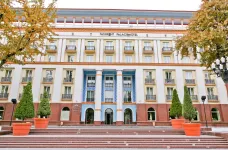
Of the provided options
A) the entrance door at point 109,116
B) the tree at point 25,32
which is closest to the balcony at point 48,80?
the entrance door at point 109,116

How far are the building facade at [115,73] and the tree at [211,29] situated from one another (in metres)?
15.8

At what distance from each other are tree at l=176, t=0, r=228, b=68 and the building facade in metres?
15.8

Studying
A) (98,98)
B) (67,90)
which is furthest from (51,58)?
(98,98)

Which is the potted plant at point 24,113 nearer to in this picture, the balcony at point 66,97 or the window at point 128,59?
the balcony at point 66,97

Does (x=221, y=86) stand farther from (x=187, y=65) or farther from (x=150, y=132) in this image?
(x=150, y=132)

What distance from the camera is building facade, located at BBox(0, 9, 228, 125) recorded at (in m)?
28.8

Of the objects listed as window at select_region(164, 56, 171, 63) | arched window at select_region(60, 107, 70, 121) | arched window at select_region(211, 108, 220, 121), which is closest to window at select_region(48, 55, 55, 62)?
arched window at select_region(60, 107, 70, 121)

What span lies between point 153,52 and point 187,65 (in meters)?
6.31

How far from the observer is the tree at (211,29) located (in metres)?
12.0

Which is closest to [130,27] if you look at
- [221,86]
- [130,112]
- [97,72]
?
[97,72]

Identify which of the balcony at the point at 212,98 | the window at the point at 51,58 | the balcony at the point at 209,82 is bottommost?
the balcony at the point at 212,98

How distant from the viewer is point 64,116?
28.8 meters

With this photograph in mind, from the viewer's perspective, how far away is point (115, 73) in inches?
1288

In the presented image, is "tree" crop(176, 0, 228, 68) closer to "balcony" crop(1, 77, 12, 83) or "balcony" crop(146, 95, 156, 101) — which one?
"balcony" crop(146, 95, 156, 101)
